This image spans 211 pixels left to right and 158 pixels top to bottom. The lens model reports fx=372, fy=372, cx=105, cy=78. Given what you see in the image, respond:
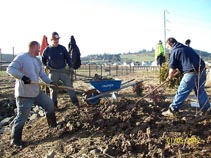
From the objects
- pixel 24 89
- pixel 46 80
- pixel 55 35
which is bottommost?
pixel 24 89

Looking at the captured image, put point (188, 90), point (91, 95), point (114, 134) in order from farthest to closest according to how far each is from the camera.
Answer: point (91, 95) < point (188, 90) < point (114, 134)

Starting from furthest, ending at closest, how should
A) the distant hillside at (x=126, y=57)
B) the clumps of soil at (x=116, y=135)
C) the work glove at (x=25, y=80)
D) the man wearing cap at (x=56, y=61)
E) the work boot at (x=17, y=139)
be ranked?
the distant hillside at (x=126, y=57) → the man wearing cap at (x=56, y=61) → the work boot at (x=17, y=139) → the work glove at (x=25, y=80) → the clumps of soil at (x=116, y=135)

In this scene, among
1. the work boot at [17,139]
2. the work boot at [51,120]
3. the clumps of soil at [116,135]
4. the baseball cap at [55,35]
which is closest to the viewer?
the clumps of soil at [116,135]

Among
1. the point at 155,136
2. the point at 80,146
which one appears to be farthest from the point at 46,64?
the point at 155,136

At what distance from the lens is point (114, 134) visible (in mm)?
7023

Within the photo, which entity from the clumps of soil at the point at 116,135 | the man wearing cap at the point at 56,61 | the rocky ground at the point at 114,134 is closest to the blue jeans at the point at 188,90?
the rocky ground at the point at 114,134

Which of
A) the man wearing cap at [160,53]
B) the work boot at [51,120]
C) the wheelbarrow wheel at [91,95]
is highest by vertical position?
the man wearing cap at [160,53]

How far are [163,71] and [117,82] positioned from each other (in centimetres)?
474

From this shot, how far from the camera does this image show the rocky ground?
5.95 m

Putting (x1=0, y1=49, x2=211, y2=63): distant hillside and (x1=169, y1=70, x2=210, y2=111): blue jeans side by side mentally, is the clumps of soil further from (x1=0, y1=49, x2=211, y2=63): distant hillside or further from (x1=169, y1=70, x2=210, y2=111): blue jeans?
(x1=0, y1=49, x2=211, y2=63): distant hillside

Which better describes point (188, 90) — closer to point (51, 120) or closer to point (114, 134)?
point (114, 134)

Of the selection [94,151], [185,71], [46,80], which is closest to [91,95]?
[46,80]

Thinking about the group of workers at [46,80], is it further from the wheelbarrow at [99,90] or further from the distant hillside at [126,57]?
the distant hillside at [126,57]

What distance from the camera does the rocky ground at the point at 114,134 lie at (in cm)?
595
